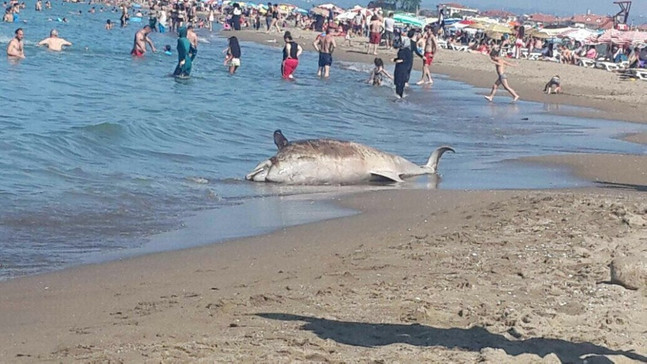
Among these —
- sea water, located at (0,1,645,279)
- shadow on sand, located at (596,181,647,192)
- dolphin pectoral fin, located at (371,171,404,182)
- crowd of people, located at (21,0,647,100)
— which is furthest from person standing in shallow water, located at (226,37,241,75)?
shadow on sand, located at (596,181,647,192)

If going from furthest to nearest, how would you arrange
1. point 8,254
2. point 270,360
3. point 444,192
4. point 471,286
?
point 444,192 < point 8,254 < point 471,286 < point 270,360

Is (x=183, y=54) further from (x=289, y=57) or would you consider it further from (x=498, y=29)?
(x=498, y=29)

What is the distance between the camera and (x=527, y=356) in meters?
5.01

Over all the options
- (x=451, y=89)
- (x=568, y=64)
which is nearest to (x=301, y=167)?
(x=451, y=89)

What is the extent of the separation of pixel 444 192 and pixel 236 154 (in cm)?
464

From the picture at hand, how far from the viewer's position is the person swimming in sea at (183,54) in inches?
1066

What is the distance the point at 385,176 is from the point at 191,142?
4716 millimetres

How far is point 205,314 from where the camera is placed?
5.86 metres

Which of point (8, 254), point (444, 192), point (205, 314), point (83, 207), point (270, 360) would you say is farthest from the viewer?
point (444, 192)

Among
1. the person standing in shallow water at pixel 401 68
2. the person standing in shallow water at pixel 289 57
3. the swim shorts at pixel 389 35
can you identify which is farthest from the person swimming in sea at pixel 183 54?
the swim shorts at pixel 389 35

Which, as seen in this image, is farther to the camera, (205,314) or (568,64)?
(568,64)

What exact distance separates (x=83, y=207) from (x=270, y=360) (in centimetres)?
563

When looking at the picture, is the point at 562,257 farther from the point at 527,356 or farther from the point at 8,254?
the point at 8,254

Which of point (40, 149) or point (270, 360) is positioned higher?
point (270, 360)
